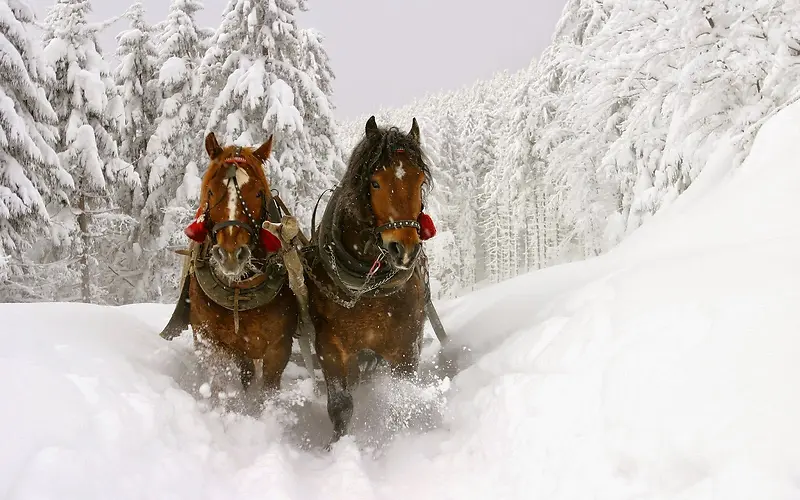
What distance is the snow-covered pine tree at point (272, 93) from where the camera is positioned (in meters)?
12.2

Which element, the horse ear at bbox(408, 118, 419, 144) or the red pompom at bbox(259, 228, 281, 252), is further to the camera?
the horse ear at bbox(408, 118, 419, 144)

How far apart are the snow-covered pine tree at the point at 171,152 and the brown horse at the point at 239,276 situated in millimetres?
10818

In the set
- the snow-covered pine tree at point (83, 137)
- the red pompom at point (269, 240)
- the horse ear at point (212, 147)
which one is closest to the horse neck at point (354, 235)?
the red pompom at point (269, 240)

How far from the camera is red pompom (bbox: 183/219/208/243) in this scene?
3.52 m

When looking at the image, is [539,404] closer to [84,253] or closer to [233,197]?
[233,197]

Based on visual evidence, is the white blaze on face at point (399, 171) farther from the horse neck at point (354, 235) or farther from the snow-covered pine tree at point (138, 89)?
the snow-covered pine tree at point (138, 89)

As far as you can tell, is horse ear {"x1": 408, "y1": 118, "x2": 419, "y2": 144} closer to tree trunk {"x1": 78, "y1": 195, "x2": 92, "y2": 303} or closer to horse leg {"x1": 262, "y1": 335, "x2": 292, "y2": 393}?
horse leg {"x1": 262, "y1": 335, "x2": 292, "y2": 393}

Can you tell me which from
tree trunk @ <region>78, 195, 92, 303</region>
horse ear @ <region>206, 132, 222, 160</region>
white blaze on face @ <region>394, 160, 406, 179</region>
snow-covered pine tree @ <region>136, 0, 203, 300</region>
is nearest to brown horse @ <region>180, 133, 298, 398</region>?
horse ear @ <region>206, 132, 222, 160</region>

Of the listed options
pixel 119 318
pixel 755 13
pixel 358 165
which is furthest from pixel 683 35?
pixel 119 318

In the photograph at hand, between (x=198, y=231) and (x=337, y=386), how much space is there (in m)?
1.63

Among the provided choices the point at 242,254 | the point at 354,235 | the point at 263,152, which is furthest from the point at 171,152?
the point at 242,254

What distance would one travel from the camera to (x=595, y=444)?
228cm

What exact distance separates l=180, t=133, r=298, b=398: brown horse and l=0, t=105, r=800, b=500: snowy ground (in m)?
0.37

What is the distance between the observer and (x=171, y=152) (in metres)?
14.7
